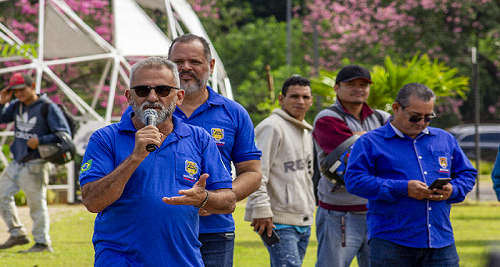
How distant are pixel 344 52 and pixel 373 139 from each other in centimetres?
2524

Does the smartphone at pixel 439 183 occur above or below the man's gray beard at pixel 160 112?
below

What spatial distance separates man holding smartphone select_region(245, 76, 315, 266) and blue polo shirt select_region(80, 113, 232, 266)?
86.7 inches

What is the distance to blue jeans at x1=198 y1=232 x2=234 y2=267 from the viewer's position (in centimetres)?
373

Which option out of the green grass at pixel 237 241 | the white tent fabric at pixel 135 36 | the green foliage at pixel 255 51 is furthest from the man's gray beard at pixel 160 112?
the green foliage at pixel 255 51

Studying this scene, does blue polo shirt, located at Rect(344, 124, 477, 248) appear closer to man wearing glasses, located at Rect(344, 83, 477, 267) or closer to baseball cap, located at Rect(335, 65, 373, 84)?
man wearing glasses, located at Rect(344, 83, 477, 267)

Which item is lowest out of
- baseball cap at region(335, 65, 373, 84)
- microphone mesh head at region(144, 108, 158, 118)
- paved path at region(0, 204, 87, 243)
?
paved path at region(0, 204, 87, 243)

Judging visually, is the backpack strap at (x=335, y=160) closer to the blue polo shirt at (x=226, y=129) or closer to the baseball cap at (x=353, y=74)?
the baseball cap at (x=353, y=74)

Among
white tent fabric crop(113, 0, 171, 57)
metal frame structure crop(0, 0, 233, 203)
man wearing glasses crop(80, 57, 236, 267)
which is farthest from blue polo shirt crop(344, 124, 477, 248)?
white tent fabric crop(113, 0, 171, 57)

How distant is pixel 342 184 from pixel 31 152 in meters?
4.64

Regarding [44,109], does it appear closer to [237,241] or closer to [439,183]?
[237,241]

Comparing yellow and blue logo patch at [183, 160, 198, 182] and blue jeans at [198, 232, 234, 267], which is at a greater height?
yellow and blue logo patch at [183, 160, 198, 182]

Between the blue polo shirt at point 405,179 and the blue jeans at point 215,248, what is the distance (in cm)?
114

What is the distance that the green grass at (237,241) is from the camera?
8.06 meters

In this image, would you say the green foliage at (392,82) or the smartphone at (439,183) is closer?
the smartphone at (439,183)
